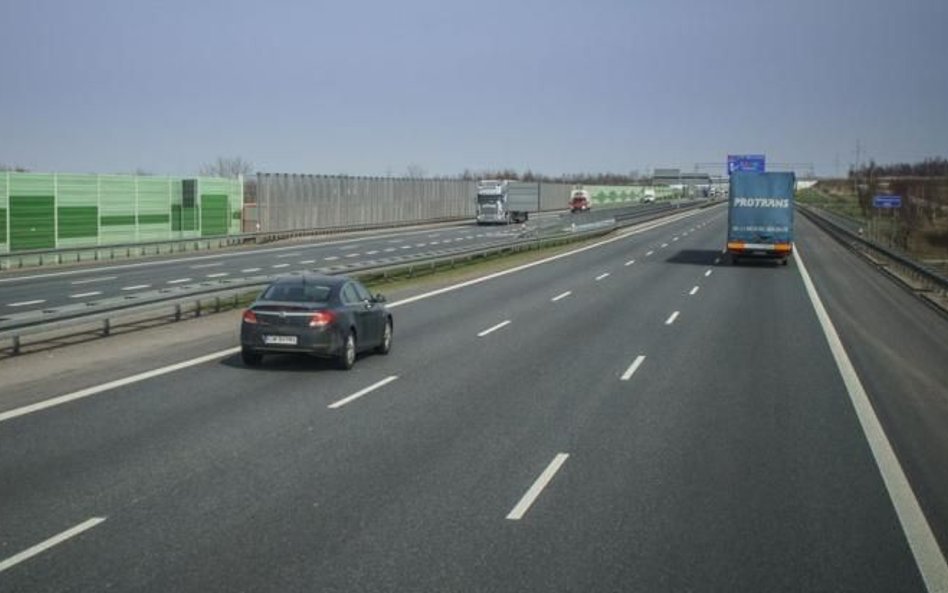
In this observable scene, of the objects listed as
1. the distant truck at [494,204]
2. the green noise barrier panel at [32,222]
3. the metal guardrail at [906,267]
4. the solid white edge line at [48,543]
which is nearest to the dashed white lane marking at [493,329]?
the metal guardrail at [906,267]

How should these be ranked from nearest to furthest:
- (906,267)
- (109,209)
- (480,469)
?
(480,469) → (906,267) → (109,209)

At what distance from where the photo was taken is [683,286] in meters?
34.8

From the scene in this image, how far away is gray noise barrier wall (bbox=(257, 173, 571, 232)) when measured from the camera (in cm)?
6388

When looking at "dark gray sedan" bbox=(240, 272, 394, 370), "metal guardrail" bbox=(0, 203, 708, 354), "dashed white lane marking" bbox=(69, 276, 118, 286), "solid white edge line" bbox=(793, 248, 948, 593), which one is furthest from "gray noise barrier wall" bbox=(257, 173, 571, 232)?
"solid white edge line" bbox=(793, 248, 948, 593)

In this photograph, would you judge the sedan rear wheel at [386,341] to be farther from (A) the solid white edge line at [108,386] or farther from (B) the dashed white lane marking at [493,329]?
(B) the dashed white lane marking at [493,329]

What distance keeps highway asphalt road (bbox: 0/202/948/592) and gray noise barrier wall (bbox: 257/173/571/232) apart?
43.9 m

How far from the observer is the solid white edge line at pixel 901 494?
733 centimetres

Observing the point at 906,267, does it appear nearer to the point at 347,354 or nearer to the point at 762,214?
the point at 762,214

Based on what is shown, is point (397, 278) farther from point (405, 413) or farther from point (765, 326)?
point (405, 413)

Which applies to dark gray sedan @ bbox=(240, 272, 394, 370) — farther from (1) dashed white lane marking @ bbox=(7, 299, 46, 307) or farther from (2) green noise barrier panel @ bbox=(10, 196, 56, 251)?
(2) green noise barrier panel @ bbox=(10, 196, 56, 251)

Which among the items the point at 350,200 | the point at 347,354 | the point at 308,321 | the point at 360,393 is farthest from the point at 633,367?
the point at 350,200

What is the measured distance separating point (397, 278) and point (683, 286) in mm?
9752

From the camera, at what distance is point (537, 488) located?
9.37 meters

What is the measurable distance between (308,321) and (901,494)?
366 inches
